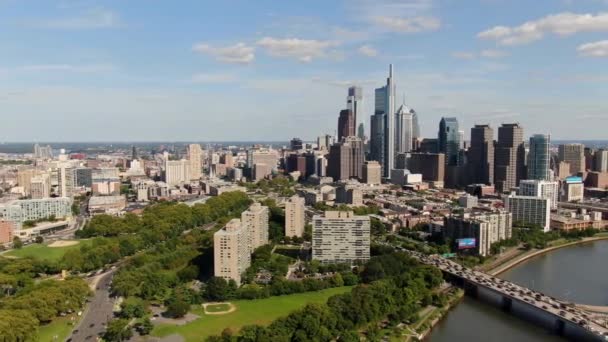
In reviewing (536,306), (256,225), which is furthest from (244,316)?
(536,306)

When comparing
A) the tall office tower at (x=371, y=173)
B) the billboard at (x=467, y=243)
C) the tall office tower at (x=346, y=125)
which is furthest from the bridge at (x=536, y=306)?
the tall office tower at (x=346, y=125)

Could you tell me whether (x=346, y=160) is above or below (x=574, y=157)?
below

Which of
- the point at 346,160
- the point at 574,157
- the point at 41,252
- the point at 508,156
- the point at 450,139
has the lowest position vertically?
the point at 41,252

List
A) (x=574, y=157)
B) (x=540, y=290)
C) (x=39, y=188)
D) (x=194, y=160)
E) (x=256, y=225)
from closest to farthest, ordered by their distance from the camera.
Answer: (x=540, y=290), (x=256, y=225), (x=39, y=188), (x=574, y=157), (x=194, y=160)

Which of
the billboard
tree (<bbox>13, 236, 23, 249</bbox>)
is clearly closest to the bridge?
the billboard

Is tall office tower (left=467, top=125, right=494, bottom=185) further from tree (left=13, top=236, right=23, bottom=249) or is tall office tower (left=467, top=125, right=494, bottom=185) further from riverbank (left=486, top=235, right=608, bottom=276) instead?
tree (left=13, top=236, right=23, bottom=249)

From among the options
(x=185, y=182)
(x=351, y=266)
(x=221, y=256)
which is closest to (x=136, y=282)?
(x=221, y=256)

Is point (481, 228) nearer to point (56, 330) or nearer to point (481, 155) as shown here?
point (56, 330)
